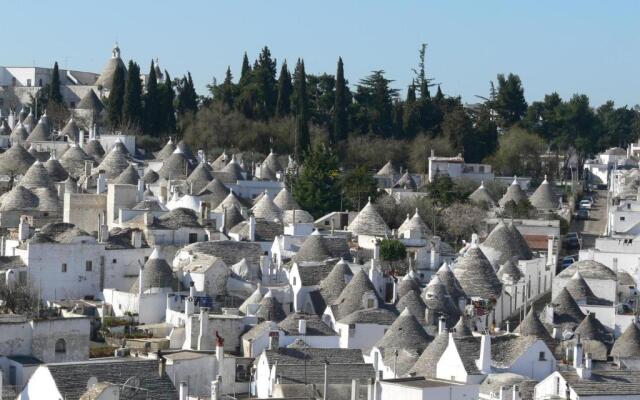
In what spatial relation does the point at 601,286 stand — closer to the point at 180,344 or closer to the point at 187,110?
the point at 180,344

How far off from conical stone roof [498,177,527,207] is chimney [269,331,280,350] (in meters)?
26.7

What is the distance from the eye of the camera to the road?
203 ft

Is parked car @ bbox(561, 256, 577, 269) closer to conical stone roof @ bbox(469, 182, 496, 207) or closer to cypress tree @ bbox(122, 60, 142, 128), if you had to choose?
conical stone roof @ bbox(469, 182, 496, 207)

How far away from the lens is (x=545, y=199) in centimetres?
6731

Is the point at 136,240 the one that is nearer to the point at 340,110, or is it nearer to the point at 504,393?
the point at 504,393

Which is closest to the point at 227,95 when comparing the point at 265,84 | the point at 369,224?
the point at 265,84

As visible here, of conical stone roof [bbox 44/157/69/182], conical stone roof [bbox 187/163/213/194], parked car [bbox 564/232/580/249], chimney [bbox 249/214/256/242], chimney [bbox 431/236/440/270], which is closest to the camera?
chimney [bbox 431/236/440/270]

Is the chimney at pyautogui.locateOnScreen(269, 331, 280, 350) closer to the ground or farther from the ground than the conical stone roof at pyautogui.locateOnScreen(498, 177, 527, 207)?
closer to the ground

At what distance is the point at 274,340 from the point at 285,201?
21.1 metres

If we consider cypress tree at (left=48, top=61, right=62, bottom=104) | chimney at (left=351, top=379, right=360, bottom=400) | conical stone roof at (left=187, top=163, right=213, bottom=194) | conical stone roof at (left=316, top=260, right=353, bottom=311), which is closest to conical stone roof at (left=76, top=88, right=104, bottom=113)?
cypress tree at (left=48, top=61, right=62, bottom=104)

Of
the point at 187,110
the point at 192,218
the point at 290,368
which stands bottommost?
the point at 290,368

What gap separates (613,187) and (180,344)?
1678 inches

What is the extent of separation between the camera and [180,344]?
39.5 m

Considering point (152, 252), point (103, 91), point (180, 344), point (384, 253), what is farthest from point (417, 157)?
point (180, 344)
